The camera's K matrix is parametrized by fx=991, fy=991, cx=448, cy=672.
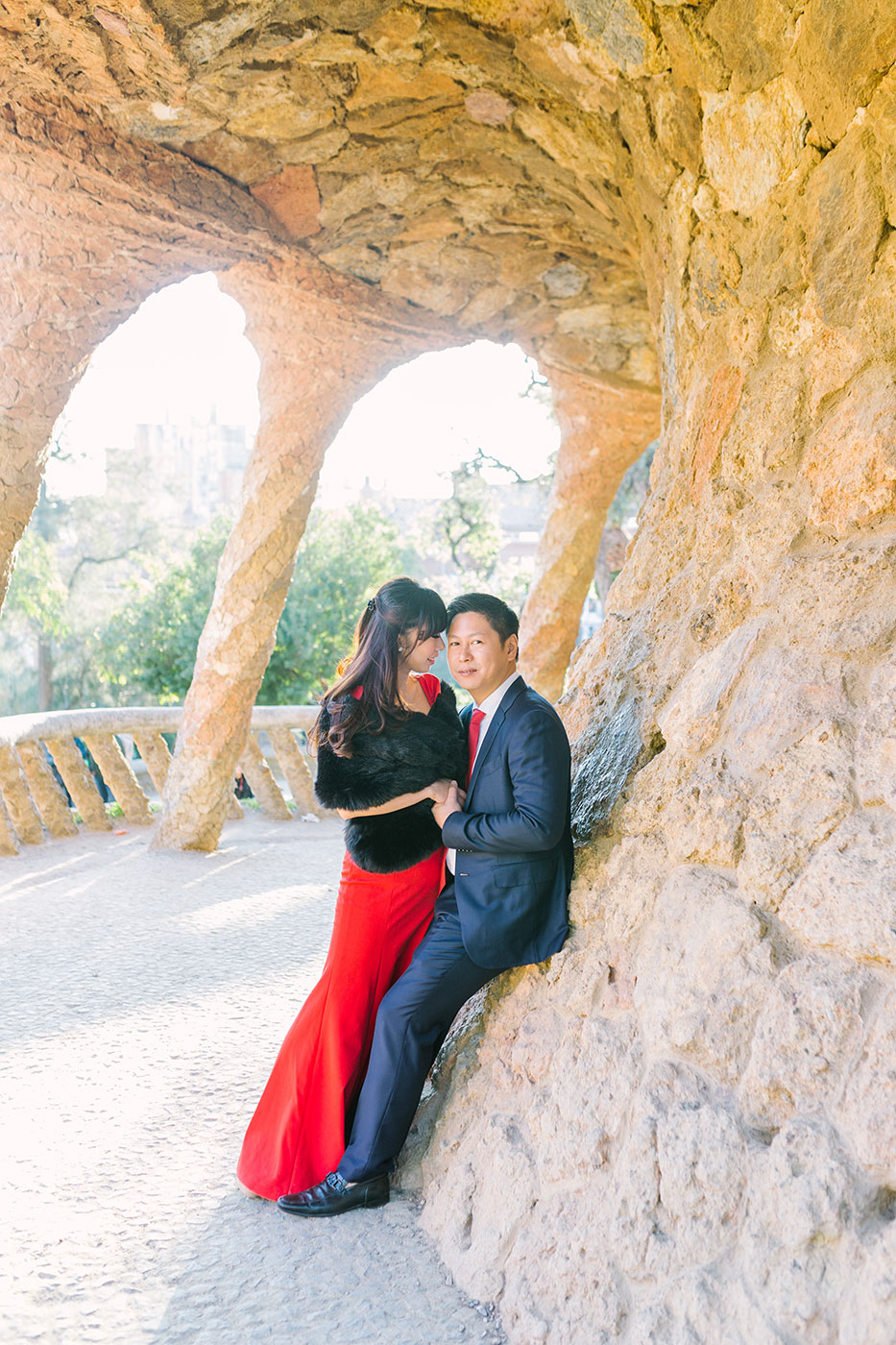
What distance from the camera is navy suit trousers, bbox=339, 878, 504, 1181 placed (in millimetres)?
2238

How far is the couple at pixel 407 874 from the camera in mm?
2146

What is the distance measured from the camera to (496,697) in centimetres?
228

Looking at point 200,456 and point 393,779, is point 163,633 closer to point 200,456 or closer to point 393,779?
point 393,779

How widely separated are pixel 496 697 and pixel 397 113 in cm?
261

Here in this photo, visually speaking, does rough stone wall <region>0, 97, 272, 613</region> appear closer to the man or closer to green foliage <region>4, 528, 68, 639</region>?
the man

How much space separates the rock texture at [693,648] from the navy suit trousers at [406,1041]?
0.14 meters

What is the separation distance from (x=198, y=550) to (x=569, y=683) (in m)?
12.9

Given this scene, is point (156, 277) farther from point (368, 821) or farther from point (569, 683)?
point (368, 821)

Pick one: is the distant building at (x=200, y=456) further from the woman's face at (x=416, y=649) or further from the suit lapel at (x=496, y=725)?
the suit lapel at (x=496, y=725)

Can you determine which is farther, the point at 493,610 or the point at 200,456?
the point at 200,456

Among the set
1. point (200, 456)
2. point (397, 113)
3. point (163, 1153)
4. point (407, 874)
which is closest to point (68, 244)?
point (397, 113)

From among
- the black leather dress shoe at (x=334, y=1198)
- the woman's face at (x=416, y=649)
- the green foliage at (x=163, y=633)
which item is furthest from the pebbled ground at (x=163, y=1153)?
the green foliage at (x=163, y=633)

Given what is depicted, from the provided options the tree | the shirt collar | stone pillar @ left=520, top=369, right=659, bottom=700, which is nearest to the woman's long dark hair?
the shirt collar

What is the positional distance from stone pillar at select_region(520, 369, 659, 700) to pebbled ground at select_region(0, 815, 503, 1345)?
9.31 feet
